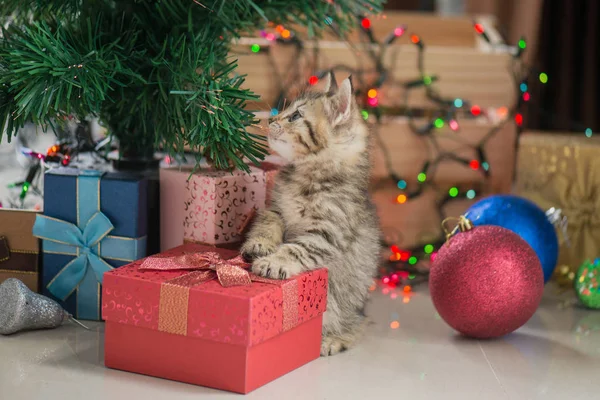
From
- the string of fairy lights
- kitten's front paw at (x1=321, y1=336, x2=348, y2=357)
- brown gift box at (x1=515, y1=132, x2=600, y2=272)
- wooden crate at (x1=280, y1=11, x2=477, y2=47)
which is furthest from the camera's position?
Result: wooden crate at (x1=280, y1=11, x2=477, y2=47)

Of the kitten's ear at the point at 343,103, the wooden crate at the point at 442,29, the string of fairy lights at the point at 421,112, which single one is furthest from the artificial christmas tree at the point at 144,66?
the wooden crate at the point at 442,29

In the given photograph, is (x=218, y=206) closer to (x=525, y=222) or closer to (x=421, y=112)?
(x=525, y=222)

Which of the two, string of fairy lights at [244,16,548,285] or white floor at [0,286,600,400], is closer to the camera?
white floor at [0,286,600,400]

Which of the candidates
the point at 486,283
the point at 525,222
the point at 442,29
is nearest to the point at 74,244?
the point at 486,283

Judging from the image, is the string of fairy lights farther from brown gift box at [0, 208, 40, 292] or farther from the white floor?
brown gift box at [0, 208, 40, 292]

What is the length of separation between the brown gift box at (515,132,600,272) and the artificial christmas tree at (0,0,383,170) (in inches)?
31.3

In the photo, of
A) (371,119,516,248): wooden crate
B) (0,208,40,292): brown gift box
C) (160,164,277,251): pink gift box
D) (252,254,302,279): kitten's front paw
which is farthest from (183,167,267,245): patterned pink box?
(371,119,516,248): wooden crate

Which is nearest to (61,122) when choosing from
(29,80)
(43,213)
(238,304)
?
(29,80)

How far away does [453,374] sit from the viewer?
1529 millimetres

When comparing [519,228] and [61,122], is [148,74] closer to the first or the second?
[61,122]

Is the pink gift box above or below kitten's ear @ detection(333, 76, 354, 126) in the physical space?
below

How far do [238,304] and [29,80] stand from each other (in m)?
0.58

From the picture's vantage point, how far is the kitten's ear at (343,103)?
5.12ft

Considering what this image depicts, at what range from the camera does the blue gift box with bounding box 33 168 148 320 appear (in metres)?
1.68
